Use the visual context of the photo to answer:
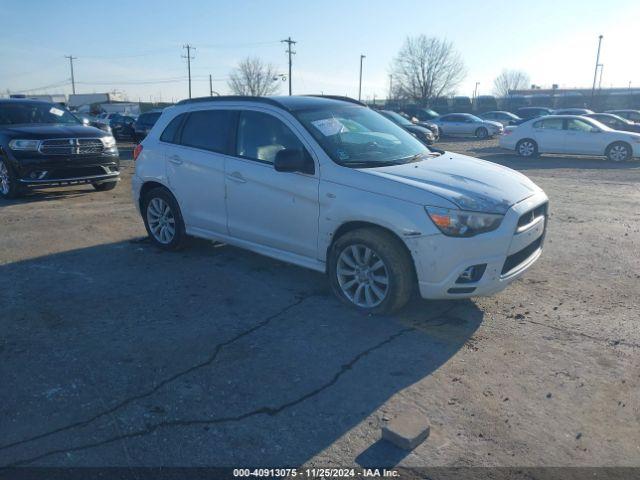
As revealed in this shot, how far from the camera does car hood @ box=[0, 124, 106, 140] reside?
9.28 m

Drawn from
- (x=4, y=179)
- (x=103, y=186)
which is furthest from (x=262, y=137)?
(x=103, y=186)

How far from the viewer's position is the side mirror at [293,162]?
467cm

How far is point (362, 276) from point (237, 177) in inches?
68.3

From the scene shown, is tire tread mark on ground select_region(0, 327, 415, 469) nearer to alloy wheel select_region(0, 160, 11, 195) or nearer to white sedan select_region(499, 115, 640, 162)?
alloy wheel select_region(0, 160, 11, 195)

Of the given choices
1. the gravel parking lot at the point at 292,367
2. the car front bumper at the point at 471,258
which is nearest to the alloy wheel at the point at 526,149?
the gravel parking lot at the point at 292,367

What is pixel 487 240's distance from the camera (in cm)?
409

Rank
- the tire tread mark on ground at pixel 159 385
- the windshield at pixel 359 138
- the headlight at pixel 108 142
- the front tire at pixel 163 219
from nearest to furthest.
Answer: the tire tread mark on ground at pixel 159 385 → the windshield at pixel 359 138 → the front tire at pixel 163 219 → the headlight at pixel 108 142

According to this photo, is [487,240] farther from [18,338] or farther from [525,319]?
[18,338]

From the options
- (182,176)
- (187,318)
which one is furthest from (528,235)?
(182,176)

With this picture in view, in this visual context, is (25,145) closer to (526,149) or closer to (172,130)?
(172,130)

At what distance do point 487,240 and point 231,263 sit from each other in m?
3.07

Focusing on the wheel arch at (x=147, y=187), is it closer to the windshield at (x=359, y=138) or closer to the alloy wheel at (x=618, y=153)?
the windshield at (x=359, y=138)

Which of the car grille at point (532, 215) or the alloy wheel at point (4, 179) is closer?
the car grille at point (532, 215)

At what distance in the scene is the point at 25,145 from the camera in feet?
30.3
